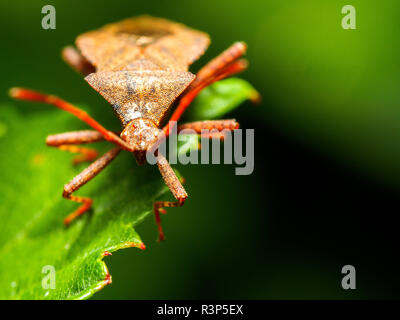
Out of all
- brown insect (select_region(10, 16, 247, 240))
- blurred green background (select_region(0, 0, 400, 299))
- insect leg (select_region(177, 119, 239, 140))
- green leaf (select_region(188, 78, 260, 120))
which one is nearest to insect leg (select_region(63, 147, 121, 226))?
brown insect (select_region(10, 16, 247, 240))

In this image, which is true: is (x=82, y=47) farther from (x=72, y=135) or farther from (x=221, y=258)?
(x=221, y=258)

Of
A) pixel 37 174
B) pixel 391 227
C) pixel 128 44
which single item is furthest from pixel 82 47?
pixel 391 227

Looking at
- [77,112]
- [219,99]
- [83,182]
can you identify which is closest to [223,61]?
[219,99]

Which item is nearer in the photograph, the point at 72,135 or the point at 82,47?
the point at 72,135

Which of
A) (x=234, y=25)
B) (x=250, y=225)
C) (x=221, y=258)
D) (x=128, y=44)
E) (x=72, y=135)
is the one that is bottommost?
(x=221, y=258)

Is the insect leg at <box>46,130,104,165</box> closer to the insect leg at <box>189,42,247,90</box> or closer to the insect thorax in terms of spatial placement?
the insect thorax

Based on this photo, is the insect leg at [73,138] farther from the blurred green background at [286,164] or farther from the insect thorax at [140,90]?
the blurred green background at [286,164]

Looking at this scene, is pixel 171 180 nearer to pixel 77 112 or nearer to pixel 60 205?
pixel 77 112
